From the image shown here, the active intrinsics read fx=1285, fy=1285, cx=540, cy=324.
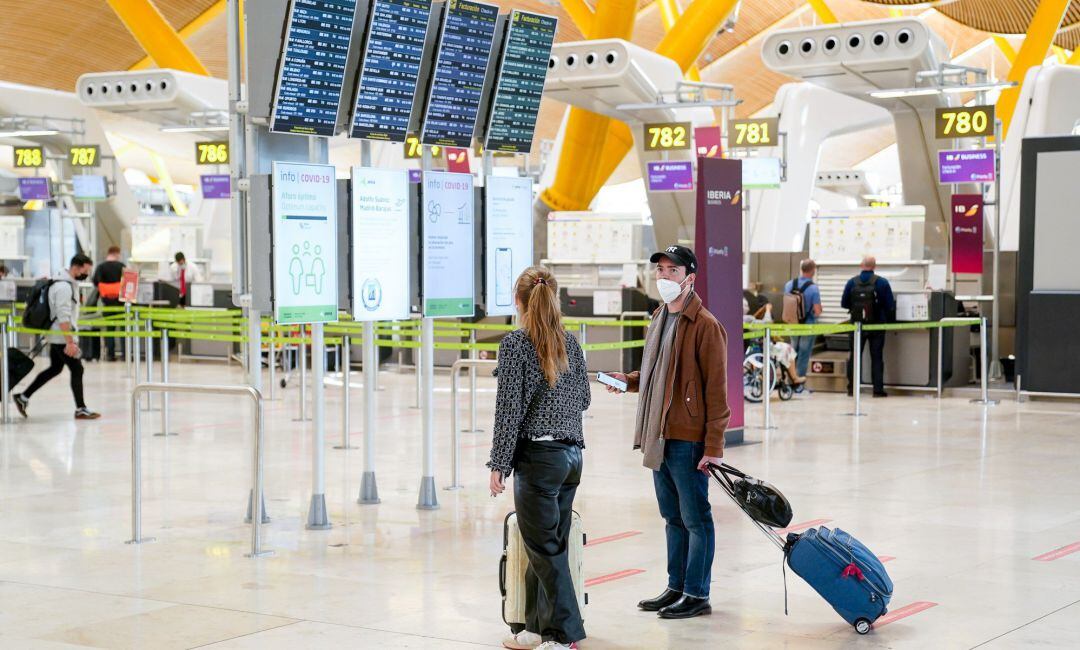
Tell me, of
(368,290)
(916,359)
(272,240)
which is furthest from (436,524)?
(916,359)

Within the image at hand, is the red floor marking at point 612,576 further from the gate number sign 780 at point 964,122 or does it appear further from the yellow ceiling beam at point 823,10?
the yellow ceiling beam at point 823,10

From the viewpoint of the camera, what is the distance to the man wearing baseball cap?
5406 millimetres

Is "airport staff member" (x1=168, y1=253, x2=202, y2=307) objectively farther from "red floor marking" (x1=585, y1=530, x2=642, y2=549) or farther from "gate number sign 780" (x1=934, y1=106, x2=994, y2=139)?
"red floor marking" (x1=585, y1=530, x2=642, y2=549)

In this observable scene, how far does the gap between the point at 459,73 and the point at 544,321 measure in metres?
3.74

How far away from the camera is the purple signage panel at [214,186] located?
2697 centimetres

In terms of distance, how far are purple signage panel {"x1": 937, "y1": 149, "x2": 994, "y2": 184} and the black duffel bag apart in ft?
46.1

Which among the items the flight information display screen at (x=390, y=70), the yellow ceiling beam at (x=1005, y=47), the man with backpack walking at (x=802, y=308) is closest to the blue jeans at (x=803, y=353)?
the man with backpack walking at (x=802, y=308)

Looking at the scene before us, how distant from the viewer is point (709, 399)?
540 cm

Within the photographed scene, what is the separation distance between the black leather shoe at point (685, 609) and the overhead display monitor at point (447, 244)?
3132 millimetres

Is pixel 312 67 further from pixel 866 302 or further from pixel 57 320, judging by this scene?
pixel 866 302

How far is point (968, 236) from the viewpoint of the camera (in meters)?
17.4

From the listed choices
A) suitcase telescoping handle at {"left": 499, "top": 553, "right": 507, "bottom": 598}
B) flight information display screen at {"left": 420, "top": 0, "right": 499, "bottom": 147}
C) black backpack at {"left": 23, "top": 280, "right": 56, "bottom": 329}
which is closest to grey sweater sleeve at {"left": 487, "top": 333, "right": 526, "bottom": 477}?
suitcase telescoping handle at {"left": 499, "top": 553, "right": 507, "bottom": 598}

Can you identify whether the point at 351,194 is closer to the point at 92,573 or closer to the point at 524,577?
the point at 92,573

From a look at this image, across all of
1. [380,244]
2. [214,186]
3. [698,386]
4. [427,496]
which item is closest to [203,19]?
[214,186]
